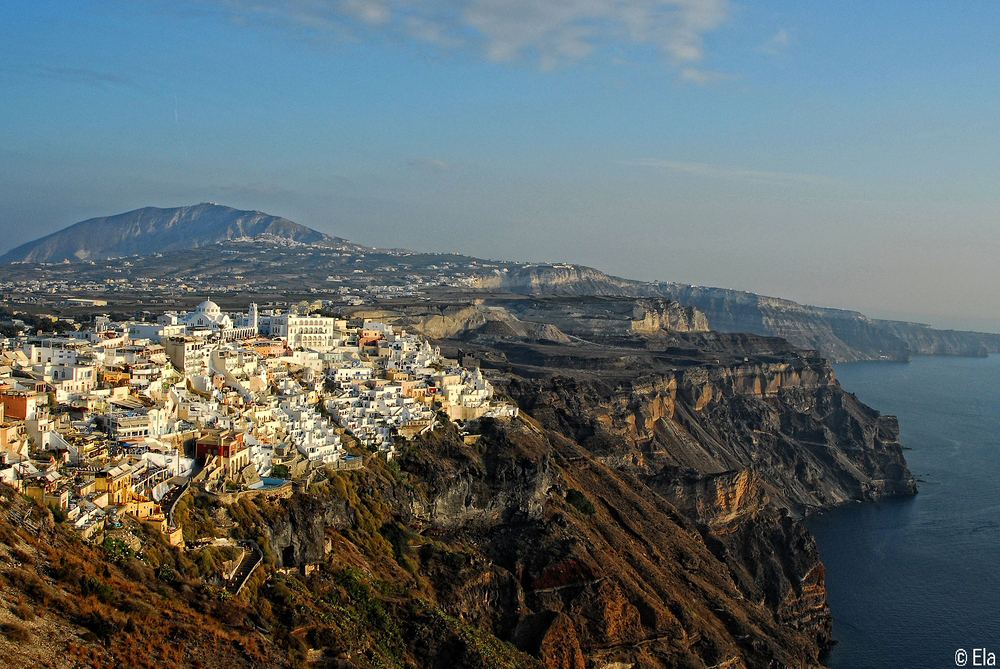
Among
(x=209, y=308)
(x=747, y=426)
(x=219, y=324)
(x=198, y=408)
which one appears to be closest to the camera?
(x=198, y=408)

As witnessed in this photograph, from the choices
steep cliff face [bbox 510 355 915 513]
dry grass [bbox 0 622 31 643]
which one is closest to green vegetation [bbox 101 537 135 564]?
dry grass [bbox 0 622 31 643]

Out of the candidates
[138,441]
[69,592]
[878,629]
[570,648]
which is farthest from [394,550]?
[878,629]

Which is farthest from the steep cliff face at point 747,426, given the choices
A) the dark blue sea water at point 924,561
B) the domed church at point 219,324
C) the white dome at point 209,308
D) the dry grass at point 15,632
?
the dry grass at point 15,632

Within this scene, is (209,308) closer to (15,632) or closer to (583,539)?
(583,539)

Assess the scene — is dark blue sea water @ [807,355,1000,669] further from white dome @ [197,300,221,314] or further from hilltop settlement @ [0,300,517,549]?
white dome @ [197,300,221,314]

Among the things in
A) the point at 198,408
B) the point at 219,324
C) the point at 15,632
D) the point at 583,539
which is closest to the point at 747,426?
the point at 583,539

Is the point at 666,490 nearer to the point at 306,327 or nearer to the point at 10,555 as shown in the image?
the point at 306,327
